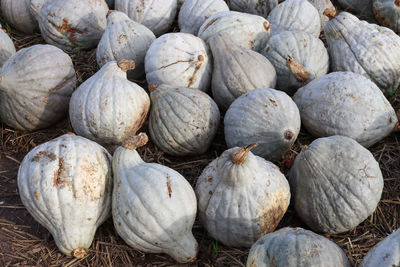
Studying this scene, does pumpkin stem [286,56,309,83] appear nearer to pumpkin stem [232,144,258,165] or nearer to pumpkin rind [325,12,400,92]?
pumpkin rind [325,12,400,92]

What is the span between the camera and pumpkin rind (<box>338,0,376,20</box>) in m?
5.21

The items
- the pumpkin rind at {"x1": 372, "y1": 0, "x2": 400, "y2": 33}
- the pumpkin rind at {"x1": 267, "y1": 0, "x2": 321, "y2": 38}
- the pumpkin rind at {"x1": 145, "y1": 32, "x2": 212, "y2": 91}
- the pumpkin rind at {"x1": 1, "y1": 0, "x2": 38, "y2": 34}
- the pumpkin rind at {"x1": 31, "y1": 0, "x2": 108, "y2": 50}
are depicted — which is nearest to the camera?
the pumpkin rind at {"x1": 145, "y1": 32, "x2": 212, "y2": 91}

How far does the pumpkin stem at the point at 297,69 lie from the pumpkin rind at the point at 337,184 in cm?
93

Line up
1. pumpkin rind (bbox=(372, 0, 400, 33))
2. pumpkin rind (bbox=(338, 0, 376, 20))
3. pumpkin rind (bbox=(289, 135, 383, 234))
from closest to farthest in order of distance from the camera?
pumpkin rind (bbox=(289, 135, 383, 234)), pumpkin rind (bbox=(372, 0, 400, 33)), pumpkin rind (bbox=(338, 0, 376, 20))

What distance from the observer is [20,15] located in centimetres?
502

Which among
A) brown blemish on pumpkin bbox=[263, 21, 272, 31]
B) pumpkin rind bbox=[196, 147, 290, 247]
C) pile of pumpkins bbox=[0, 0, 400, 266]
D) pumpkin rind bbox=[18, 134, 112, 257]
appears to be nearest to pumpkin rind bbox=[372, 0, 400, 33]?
pile of pumpkins bbox=[0, 0, 400, 266]

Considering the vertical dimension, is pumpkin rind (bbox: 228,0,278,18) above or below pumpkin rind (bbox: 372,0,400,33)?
below

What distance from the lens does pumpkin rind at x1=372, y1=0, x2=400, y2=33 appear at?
15.3 ft

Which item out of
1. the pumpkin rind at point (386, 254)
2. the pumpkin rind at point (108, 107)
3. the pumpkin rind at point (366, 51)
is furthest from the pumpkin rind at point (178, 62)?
the pumpkin rind at point (386, 254)

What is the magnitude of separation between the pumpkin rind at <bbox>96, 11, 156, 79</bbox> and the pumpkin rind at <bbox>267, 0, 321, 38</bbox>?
130 cm

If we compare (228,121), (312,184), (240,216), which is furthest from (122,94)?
(312,184)

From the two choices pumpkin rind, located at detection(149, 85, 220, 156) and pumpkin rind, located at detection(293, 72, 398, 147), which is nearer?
pumpkin rind, located at detection(293, 72, 398, 147)

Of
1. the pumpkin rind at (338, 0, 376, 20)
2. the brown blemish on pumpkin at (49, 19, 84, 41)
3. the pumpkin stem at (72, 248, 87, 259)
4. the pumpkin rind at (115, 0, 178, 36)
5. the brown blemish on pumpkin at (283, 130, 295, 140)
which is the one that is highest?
the pumpkin rind at (338, 0, 376, 20)

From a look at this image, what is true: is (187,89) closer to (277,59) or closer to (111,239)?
(277,59)
